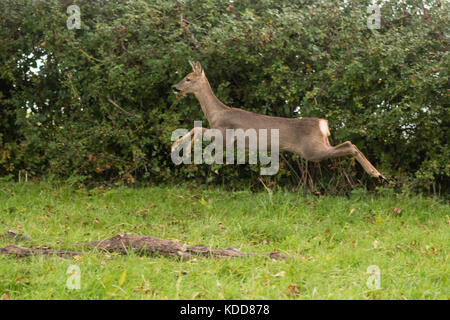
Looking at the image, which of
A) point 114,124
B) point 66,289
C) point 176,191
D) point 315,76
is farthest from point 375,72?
point 66,289

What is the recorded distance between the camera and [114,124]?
8.55 metres

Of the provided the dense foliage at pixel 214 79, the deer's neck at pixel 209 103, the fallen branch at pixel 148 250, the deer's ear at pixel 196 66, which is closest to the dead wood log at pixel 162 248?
the fallen branch at pixel 148 250

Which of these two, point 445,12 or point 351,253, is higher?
point 445,12

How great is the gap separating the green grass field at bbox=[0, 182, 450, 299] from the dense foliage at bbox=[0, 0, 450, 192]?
2.34 ft

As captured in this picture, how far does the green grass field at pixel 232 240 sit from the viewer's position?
3.95 meters

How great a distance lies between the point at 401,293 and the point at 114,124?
564 centimetres

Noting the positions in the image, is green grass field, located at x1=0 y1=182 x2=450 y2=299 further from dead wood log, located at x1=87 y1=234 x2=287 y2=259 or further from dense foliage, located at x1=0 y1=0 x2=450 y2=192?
dense foliage, located at x1=0 y1=0 x2=450 y2=192

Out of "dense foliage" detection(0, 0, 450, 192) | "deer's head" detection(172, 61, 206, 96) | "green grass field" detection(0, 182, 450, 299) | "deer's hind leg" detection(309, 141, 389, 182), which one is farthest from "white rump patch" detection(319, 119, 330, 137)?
"deer's head" detection(172, 61, 206, 96)

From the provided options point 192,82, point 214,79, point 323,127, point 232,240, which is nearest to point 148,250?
point 232,240

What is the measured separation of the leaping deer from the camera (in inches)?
250

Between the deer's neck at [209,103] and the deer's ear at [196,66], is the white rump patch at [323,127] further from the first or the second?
the deer's ear at [196,66]

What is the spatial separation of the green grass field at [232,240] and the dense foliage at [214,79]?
2.34ft

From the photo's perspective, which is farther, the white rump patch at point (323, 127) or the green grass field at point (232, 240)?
the white rump patch at point (323, 127)
